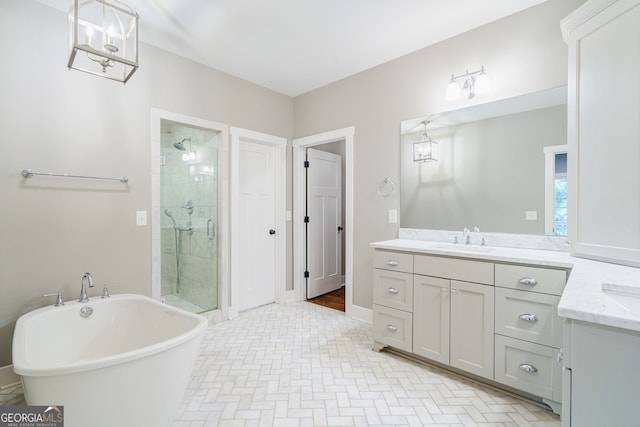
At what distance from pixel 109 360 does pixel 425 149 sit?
105 inches

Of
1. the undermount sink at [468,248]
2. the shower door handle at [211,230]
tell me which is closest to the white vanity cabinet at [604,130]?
the undermount sink at [468,248]

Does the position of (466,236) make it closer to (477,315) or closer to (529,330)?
(477,315)

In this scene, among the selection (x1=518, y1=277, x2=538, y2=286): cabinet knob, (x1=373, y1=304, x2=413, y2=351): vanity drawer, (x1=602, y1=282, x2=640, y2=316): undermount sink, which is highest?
(x1=602, y1=282, x2=640, y2=316): undermount sink

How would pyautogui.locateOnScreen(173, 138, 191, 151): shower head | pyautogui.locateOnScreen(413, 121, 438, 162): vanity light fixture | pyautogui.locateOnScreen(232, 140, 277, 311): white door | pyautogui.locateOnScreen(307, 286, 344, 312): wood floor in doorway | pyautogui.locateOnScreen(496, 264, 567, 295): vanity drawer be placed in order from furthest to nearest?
pyautogui.locateOnScreen(307, 286, 344, 312): wood floor in doorway → pyautogui.locateOnScreen(232, 140, 277, 311): white door → pyautogui.locateOnScreen(173, 138, 191, 151): shower head → pyautogui.locateOnScreen(413, 121, 438, 162): vanity light fixture → pyautogui.locateOnScreen(496, 264, 567, 295): vanity drawer

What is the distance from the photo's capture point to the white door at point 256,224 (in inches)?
130

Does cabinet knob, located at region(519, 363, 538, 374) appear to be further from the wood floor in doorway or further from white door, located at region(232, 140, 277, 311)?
white door, located at region(232, 140, 277, 311)

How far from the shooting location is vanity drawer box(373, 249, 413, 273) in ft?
7.29

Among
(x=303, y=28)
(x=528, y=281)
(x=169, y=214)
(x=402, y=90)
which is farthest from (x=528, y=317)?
(x=169, y=214)

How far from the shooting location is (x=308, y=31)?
2387mm

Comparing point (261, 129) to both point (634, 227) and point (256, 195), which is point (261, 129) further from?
point (634, 227)

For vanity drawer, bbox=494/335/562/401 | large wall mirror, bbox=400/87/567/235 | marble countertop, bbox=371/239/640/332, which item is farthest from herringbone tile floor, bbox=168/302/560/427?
large wall mirror, bbox=400/87/567/235

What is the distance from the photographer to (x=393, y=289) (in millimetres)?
2307

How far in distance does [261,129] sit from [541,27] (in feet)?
8.87

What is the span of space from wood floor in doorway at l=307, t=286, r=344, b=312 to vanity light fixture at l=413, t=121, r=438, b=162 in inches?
78.1
